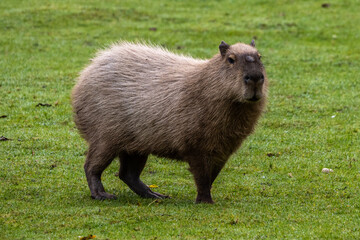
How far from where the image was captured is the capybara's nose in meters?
6.34

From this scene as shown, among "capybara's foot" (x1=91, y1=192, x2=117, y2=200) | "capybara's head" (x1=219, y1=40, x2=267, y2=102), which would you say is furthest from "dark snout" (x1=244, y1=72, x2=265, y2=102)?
"capybara's foot" (x1=91, y1=192, x2=117, y2=200)

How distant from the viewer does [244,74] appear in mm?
6418

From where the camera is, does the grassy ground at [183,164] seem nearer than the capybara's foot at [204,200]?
Yes

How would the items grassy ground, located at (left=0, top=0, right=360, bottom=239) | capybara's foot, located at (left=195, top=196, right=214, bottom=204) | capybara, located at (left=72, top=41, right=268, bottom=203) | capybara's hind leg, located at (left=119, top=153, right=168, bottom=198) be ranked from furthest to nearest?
capybara's hind leg, located at (left=119, top=153, right=168, bottom=198), capybara's foot, located at (left=195, top=196, right=214, bottom=204), capybara, located at (left=72, top=41, right=268, bottom=203), grassy ground, located at (left=0, top=0, right=360, bottom=239)

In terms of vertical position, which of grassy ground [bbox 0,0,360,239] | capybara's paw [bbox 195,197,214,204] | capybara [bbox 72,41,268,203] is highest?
capybara [bbox 72,41,268,203]

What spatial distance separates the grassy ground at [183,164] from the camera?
6168 millimetres

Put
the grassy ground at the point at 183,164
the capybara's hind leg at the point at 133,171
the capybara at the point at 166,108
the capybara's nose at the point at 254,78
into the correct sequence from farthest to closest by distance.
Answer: the capybara's hind leg at the point at 133,171, the capybara at the point at 166,108, the capybara's nose at the point at 254,78, the grassy ground at the point at 183,164

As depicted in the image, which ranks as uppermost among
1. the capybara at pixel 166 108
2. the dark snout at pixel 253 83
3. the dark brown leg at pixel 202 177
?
the dark snout at pixel 253 83

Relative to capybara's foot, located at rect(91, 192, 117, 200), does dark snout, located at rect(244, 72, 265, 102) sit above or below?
above

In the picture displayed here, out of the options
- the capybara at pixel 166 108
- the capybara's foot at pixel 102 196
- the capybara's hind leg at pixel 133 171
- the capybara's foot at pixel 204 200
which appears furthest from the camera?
the capybara's hind leg at pixel 133 171

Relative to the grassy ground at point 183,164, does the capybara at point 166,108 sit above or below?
above

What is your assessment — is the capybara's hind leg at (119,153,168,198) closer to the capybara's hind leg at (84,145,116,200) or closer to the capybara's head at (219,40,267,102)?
the capybara's hind leg at (84,145,116,200)

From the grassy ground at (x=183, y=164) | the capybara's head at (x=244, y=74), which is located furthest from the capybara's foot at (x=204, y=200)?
the capybara's head at (x=244, y=74)

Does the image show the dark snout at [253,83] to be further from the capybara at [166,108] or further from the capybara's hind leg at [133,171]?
the capybara's hind leg at [133,171]
